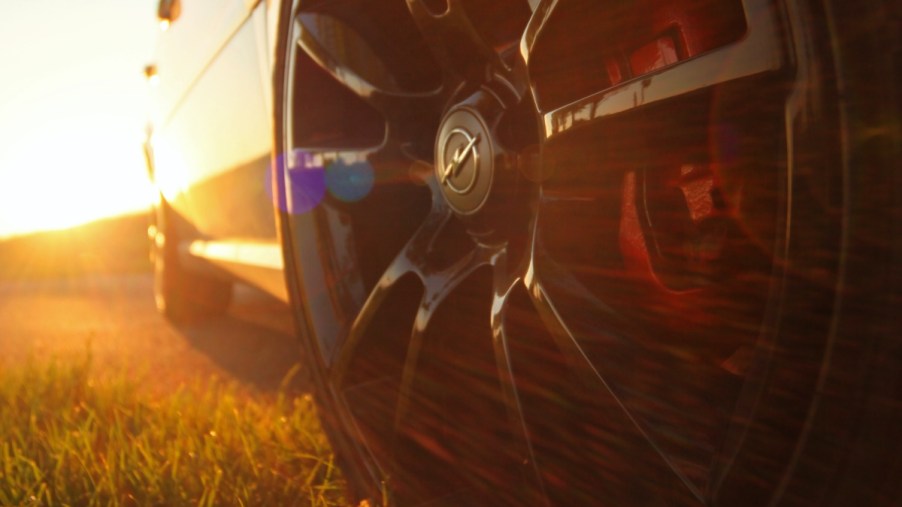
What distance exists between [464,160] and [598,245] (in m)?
0.25

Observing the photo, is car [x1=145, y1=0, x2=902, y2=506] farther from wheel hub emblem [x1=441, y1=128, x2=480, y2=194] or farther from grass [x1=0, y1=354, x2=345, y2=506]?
grass [x1=0, y1=354, x2=345, y2=506]

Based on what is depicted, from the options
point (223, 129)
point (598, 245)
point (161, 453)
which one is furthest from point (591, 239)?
point (223, 129)

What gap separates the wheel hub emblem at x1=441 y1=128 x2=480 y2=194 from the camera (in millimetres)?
1139

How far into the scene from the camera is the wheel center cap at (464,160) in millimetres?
1119

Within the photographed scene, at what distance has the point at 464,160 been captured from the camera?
1.16m

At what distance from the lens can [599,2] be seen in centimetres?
94

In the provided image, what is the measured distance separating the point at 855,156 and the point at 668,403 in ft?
1.46

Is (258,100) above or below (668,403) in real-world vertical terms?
above

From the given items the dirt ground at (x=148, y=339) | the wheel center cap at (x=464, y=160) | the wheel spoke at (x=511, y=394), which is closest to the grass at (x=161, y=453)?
the dirt ground at (x=148, y=339)

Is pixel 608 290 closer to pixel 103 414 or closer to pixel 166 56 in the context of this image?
pixel 103 414

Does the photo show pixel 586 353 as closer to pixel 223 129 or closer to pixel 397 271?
pixel 397 271

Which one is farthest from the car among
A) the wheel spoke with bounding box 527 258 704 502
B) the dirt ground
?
the dirt ground

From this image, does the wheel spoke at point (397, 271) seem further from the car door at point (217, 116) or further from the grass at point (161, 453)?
the car door at point (217, 116)

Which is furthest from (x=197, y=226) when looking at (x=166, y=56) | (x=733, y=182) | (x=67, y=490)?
(x=733, y=182)
